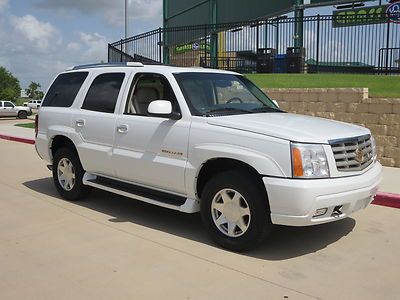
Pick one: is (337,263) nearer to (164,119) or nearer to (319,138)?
(319,138)

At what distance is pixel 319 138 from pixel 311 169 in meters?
0.33

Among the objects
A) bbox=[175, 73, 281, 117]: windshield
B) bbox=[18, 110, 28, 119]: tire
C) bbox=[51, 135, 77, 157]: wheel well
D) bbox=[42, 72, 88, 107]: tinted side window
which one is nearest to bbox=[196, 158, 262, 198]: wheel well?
bbox=[175, 73, 281, 117]: windshield

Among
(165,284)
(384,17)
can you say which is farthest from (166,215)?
(384,17)

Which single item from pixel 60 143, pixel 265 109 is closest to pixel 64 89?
pixel 60 143

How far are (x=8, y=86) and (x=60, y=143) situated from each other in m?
93.3

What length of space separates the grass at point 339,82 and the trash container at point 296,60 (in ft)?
6.65

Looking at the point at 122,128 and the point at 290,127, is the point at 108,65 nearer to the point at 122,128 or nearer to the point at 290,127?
the point at 122,128

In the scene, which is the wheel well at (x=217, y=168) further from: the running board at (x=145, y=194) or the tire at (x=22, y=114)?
the tire at (x=22, y=114)

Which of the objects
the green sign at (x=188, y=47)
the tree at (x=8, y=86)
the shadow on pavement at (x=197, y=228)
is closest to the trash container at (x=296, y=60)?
the green sign at (x=188, y=47)

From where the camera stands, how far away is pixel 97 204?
24.0 ft

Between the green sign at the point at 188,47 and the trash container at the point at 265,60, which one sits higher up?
the green sign at the point at 188,47

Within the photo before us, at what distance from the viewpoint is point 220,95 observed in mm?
6105

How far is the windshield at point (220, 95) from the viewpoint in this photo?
575cm

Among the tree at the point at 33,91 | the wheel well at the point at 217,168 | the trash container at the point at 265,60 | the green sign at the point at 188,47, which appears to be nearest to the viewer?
the wheel well at the point at 217,168
